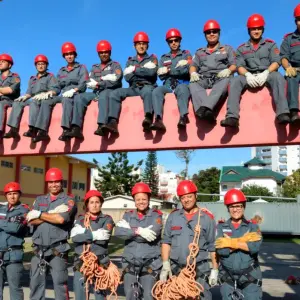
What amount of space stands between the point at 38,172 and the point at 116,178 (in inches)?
1058

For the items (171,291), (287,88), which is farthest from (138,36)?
(171,291)

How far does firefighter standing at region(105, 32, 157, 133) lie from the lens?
6.55 metres

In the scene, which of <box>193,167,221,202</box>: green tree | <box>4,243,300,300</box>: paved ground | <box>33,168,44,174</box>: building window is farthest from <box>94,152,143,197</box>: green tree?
<box>4,243,300,300</box>: paved ground

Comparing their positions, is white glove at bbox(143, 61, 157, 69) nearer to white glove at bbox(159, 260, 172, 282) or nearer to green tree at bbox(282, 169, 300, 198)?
white glove at bbox(159, 260, 172, 282)

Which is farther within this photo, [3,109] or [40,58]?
[40,58]

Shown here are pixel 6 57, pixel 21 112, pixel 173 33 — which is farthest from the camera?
pixel 6 57

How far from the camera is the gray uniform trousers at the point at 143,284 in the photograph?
4969 mm

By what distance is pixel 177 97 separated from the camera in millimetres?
6184

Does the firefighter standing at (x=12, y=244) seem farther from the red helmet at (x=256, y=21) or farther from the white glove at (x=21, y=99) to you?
the red helmet at (x=256, y=21)

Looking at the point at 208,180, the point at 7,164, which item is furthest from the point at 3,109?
the point at 208,180

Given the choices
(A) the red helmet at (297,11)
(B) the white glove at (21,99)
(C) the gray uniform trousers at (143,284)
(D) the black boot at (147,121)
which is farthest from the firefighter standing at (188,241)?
(B) the white glove at (21,99)

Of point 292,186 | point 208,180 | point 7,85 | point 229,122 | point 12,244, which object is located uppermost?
point 7,85

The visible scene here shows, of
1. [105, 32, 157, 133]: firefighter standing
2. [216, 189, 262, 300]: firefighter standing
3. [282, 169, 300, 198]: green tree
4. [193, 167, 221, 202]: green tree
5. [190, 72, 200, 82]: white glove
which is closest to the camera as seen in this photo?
[216, 189, 262, 300]: firefighter standing

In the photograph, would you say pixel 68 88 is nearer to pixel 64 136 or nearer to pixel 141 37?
Answer: pixel 64 136
